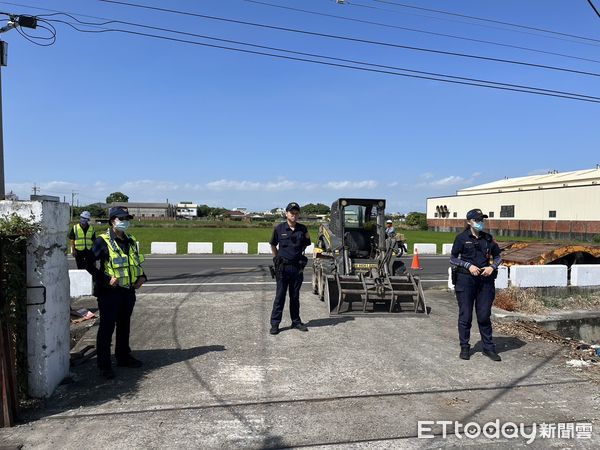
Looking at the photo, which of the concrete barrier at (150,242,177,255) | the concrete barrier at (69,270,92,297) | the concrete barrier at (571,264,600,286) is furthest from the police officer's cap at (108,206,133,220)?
the concrete barrier at (150,242,177,255)

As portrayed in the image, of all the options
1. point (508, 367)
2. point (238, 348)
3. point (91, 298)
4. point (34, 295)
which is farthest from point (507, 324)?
point (91, 298)

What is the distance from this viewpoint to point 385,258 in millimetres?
9391

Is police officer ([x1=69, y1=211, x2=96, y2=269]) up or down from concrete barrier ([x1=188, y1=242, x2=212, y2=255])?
up

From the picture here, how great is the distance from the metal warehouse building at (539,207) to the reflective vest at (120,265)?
46543 mm

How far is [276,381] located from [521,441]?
243 centimetres

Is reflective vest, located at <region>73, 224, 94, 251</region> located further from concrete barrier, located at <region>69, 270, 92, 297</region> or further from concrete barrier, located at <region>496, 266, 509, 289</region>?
concrete barrier, located at <region>496, 266, 509, 289</region>

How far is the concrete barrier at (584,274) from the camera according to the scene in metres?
11.4

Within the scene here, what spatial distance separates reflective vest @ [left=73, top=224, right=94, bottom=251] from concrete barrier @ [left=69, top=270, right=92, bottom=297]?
1.46 m

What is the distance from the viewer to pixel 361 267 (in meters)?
9.45

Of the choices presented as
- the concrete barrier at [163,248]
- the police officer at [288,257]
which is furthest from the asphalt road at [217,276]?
the police officer at [288,257]

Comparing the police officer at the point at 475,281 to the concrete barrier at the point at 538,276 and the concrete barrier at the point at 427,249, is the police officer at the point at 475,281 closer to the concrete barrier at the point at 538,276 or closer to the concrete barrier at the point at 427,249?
the concrete barrier at the point at 538,276

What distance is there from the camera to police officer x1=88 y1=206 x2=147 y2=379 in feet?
16.1

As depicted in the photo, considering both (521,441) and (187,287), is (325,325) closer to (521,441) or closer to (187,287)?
(521,441)

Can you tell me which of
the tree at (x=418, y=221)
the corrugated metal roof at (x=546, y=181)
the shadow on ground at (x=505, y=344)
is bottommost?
the shadow on ground at (x=505, y=344)
